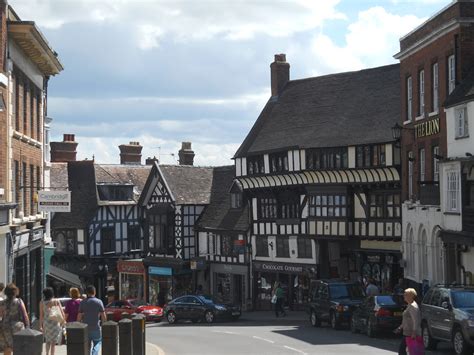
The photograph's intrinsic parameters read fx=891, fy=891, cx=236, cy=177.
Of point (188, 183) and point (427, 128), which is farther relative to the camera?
point (188, 183)

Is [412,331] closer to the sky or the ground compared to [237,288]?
closer to the sky

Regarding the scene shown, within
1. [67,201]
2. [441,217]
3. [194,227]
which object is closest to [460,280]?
[441,217]

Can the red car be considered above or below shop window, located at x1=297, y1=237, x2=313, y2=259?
below

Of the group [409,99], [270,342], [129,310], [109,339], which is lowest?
[129,310]

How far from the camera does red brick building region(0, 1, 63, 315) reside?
25.8m

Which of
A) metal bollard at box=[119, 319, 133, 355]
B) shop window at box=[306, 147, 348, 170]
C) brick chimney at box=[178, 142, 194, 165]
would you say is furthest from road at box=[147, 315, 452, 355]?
brick chimney at box=[178, 142, 194, 165]

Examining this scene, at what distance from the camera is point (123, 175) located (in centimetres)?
6184

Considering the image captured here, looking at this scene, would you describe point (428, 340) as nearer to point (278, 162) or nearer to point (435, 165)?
point (435, 165)

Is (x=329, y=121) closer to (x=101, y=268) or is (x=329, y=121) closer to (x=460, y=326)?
(x=101, y=268)

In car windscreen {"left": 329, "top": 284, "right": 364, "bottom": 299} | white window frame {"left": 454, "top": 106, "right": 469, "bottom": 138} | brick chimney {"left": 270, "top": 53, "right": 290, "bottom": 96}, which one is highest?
brick chimney {"left": 270, "top": 53, "right": 290, "bottom": 96}

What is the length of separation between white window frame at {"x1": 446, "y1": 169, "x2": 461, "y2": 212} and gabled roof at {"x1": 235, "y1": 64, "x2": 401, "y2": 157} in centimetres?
908

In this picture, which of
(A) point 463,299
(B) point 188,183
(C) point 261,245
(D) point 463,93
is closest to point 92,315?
(A) point 463,299

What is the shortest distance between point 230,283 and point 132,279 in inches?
350

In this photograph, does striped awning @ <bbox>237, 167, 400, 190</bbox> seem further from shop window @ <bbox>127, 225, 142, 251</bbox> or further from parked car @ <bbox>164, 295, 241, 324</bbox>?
shop window @ <bbox>127, 225, 142, 251</bbox>
